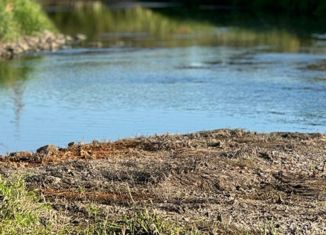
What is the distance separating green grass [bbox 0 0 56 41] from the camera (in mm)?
34312

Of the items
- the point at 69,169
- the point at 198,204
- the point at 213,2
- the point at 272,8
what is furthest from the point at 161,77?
the point at 213,2

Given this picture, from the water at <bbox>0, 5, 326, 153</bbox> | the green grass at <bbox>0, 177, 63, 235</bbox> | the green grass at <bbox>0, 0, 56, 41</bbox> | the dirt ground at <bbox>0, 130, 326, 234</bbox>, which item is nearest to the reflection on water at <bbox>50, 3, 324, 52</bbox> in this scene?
the water at <bbox>0, 5, 326, 153</bbox>

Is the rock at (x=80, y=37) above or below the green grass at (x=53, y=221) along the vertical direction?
below

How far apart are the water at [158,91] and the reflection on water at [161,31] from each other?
2.52 feet

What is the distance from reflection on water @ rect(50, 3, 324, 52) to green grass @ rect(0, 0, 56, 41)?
8.72 feet

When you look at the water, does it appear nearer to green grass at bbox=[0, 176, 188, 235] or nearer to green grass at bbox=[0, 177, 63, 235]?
green grass at bbox=[0, 177, 63, 235]

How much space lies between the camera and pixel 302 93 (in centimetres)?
2286

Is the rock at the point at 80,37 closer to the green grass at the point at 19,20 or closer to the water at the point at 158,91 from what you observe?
the green grass at the point at 19,20

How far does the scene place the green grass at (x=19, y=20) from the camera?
113ft

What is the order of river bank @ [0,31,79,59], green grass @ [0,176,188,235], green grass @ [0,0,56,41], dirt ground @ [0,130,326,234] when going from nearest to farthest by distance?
green grass @ [0,176,188,235]
dirt ground @ [0,130,326,234]
river bank @ [0,31,79,59]
green grass @ [0,0,56,41]

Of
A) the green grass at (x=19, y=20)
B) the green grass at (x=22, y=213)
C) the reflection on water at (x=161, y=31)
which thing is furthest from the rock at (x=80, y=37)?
the green grass at (x=22, y=213)

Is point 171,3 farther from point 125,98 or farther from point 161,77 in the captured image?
point 125,98

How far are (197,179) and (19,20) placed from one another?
26.7 metres

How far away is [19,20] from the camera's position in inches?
1462
